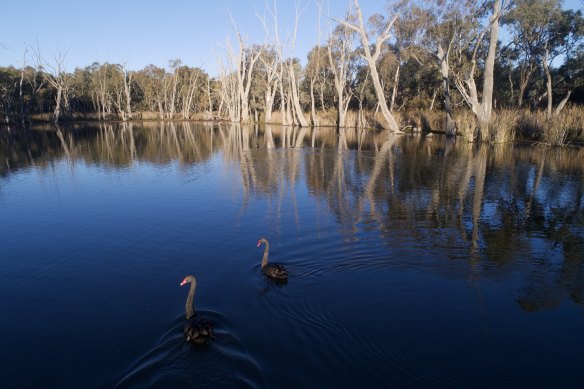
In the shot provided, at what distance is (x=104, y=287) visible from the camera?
7.64 metres

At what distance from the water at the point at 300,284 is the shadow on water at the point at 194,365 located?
0.08 ft

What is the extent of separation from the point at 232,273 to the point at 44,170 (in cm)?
1653

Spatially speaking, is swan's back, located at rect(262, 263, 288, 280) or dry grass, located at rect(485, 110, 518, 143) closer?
swan's back, located at rect(262, 263, 288, 280)

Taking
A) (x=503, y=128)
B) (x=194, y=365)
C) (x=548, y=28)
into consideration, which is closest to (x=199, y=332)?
(x=194, y=365)

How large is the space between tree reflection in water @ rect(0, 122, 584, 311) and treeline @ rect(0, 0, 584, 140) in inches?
438

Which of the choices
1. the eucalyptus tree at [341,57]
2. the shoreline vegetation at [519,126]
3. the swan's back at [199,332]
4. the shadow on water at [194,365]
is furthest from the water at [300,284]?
the eucalyptus tree at [341,57]

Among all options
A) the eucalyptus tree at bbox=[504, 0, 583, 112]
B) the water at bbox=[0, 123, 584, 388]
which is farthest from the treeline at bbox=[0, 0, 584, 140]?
the water at bbox=[0, 123, 584, 388]

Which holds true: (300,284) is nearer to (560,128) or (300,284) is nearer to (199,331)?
(199,331)

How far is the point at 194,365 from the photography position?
5316mm

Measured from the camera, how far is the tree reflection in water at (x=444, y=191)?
859cm

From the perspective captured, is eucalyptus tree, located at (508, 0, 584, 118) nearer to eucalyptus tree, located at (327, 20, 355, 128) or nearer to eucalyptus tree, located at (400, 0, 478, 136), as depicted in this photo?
eucalyptus tree, located at (400, 0, 478, 136)

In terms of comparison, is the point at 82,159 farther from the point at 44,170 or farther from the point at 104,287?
the point at 104,287

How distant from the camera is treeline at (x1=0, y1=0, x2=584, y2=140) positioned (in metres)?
35.6

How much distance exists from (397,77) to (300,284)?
44.9 meters
